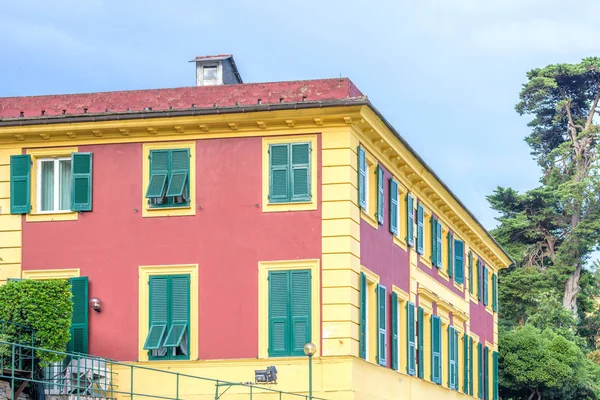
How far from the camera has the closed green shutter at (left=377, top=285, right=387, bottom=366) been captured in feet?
117

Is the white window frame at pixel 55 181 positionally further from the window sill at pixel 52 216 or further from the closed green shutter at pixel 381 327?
the closed green shutter at pixel 381 327

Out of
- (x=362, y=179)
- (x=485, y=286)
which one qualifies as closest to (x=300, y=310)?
(x=362, y=179)

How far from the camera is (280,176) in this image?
3353 centimetres

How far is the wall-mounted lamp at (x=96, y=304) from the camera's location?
34.0 meters

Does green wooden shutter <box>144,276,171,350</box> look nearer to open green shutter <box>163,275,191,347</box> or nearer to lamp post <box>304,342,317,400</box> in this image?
open green shutter <box>163,275,191,347</box>

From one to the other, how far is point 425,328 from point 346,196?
9644mm

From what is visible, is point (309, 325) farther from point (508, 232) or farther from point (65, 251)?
point (508, 232)

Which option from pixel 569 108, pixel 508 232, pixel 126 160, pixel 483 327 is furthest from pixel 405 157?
pixel 569 108

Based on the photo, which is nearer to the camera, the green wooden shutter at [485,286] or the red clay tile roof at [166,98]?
the red clay tile roof at [166,98]

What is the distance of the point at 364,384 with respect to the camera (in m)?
34.0

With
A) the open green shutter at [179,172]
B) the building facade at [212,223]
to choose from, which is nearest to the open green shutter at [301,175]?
the building facade at [212,223]

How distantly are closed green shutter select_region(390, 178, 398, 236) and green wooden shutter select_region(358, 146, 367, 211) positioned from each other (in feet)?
8.67

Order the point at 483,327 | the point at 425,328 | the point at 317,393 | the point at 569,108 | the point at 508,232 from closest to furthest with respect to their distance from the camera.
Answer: the point at 317,393
the point at 425,328
the point at 483,327
the point at 508,232
the point at 569,108

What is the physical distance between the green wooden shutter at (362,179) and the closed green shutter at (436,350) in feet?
27.7
